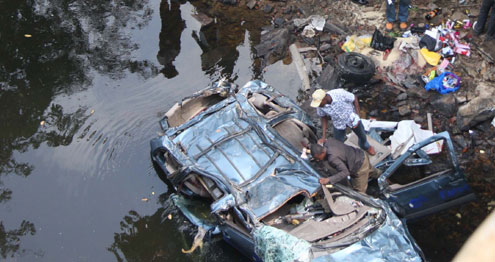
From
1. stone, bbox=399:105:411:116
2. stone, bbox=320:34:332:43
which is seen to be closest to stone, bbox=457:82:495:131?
stone, bbox=399:105:411:116

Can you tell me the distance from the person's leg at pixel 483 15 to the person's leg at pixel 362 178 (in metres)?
4.73

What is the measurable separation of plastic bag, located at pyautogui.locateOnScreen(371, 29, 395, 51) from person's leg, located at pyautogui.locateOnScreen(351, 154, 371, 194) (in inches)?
146

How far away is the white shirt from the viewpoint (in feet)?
23.3

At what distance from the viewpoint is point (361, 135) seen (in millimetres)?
7430

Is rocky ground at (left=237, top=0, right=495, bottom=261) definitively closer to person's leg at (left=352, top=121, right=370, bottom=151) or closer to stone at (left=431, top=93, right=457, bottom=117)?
stone at (left=431, top=93, right=457, bottom=117)

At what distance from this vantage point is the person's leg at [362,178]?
22.3ft

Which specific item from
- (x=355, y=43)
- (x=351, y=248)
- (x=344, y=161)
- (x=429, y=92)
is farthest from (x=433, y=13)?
(x=351, y=248)

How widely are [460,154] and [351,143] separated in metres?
1.90

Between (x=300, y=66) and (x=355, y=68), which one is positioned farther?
(x=300, y=66)

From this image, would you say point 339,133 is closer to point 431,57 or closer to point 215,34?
point 431,57

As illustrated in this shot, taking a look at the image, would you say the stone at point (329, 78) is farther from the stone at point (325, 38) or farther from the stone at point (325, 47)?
the stone at point (325, 38)

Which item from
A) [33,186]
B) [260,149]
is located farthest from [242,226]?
[33,186]

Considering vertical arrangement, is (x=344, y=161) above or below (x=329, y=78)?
below

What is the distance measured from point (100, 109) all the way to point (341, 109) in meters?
4.90
